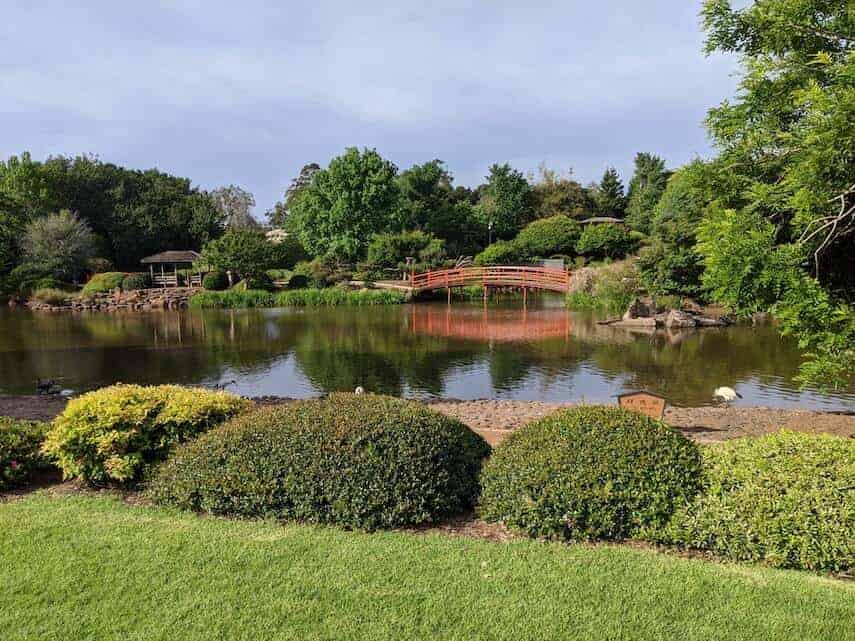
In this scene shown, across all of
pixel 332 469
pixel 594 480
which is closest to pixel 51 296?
pixel 332 469

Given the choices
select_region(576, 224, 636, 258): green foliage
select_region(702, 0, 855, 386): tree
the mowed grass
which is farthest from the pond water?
select_region(576, 224, 636, 258): green foliage

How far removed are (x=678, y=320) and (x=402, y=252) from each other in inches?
682

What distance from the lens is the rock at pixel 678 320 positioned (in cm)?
2122

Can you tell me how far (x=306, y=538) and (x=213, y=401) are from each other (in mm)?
1903

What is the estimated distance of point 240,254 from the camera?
33.9 metres

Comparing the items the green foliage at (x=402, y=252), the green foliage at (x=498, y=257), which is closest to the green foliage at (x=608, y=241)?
the green foliage at (x=498, y=257)

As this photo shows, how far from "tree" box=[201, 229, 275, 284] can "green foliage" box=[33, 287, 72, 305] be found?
23.6 feet

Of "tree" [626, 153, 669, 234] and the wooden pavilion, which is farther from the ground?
"tree" [626, 153, 669, 234]

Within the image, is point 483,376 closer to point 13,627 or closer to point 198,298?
point 13,627

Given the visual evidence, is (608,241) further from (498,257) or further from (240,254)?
(240,254)

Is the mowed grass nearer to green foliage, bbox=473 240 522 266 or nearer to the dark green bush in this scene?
green foliage, bbox=473 240 522 266

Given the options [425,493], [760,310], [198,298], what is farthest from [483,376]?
[198,298]

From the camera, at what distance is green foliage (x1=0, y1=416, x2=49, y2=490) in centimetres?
492

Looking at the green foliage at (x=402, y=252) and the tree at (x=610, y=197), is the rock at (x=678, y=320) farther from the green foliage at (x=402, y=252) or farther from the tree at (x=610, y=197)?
the tree at (x=610, y=197)
